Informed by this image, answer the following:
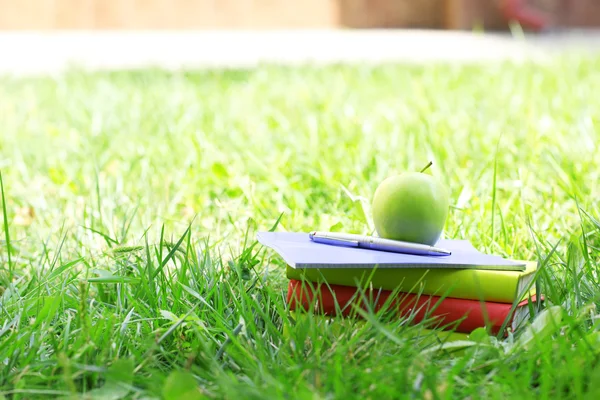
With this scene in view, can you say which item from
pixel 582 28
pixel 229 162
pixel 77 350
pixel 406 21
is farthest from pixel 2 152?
pixel 582 28

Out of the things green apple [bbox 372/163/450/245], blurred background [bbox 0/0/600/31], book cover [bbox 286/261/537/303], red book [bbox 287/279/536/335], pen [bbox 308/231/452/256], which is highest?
blurred background [bbox 0/0/600/31]

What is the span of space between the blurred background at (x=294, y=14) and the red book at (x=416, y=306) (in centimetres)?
512

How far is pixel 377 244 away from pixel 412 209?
0.31ft

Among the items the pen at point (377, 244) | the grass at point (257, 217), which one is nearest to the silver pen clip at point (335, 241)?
the pen at point (377, 244)

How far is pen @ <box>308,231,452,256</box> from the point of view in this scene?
136 centimetres

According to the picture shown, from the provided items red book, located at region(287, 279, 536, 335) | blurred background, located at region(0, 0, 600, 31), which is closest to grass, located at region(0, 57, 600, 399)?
red book, located at region(287, 279, 536, 335)

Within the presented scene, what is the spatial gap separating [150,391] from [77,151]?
180 cm

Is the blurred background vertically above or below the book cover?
above

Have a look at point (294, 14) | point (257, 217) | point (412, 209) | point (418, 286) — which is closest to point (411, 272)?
point (418, 286)

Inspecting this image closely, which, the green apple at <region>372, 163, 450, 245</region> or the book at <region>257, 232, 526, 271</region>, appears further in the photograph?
the green apple at <region>372, 163, 450, 245</region>

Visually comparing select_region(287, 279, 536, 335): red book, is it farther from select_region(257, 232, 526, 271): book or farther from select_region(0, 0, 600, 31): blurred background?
select_region(0, 0, 600, 31): blurred background

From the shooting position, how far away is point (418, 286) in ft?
4.35

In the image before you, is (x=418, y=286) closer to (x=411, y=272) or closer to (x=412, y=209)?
(x=411, y=272)

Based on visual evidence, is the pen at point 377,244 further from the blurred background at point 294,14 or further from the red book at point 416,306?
the blurred background at point 294,14
